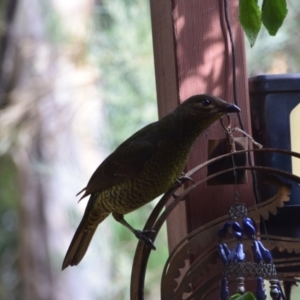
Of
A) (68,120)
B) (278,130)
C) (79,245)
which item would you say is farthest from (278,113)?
(68,120)

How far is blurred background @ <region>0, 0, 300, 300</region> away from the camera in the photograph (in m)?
5.64

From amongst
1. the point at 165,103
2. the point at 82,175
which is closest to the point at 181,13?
the point at 165,103

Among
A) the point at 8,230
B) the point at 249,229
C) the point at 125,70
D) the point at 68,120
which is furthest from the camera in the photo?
the point at 8,230

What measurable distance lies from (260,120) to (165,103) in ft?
0.97

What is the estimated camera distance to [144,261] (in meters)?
1.67

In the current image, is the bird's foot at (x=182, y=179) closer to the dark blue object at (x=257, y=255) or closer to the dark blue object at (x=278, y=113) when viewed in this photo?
the dark blue object at (x=278, y=113)

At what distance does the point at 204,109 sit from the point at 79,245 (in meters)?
0.65

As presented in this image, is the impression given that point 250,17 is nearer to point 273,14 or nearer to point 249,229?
point 273,14

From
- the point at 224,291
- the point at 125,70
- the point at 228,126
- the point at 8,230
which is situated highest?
the point at 125,70

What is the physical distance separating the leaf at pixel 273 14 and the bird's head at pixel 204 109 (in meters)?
0.52

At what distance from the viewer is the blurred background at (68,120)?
18.5 feet

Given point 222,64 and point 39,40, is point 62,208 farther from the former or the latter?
point 222,64

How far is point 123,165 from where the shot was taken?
222 cm

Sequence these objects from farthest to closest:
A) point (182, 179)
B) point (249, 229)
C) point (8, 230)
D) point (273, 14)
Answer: point (8, 230), point (182, 179), point (249, 229), point (273, 14)
